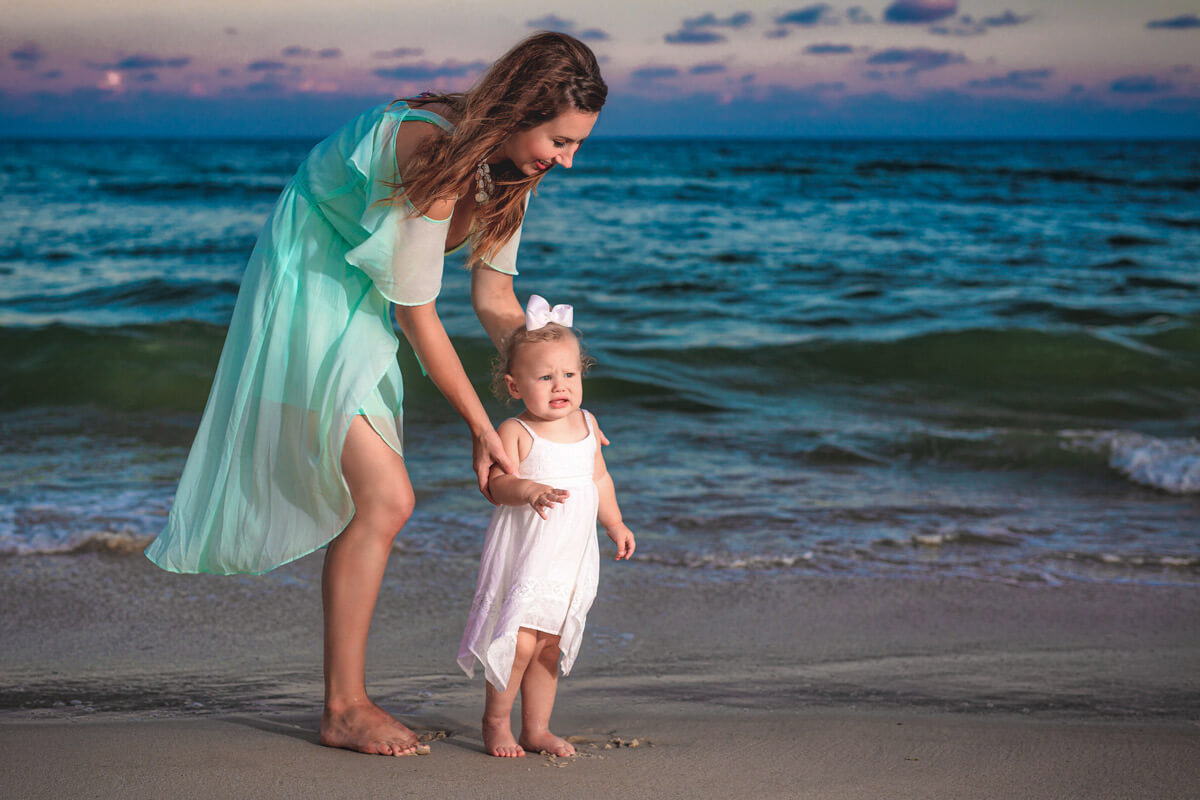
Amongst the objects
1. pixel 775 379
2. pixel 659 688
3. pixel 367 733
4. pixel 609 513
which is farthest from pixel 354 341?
pixel 775 379

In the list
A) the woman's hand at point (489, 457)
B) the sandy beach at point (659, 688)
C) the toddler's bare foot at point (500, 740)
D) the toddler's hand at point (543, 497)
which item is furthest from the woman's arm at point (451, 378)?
the sandy beach at point (659, 688)

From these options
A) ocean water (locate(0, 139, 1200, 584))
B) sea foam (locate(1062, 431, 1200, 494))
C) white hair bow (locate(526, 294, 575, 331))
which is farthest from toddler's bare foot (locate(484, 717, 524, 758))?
sea foam (locate(1062, 431, 1200, 494))

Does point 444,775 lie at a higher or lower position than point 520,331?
lower

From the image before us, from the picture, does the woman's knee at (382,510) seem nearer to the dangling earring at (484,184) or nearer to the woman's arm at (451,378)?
the woman's arm at (451,378)

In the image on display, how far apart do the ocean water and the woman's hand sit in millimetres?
1938

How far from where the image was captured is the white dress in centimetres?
234

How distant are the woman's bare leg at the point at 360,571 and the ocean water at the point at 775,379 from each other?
1883mm

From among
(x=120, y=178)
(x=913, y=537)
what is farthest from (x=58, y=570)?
(x=120, y=178)

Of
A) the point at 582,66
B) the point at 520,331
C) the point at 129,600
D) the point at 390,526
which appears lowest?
the point at 129,600

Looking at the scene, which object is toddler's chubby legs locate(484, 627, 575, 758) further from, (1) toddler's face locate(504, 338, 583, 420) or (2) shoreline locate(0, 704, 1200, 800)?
(1) toddler's face locate(504, 338, 583, 420)

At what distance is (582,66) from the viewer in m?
2.23

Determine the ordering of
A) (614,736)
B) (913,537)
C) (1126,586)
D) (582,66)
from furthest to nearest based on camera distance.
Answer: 1. (913,537)
2. (1126,586)
3. (614,736)
4. (582,66)

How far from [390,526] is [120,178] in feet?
91.8

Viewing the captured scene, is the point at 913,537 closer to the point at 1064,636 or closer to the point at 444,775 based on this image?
the point at 1064,636
